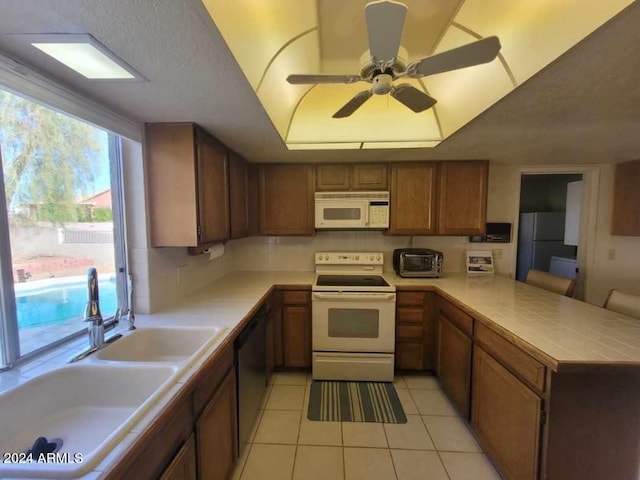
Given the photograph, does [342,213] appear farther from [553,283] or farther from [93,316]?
[93,316]

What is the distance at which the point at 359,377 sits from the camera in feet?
7.98

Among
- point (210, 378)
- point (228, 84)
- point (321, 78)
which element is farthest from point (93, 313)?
point (321, 78)

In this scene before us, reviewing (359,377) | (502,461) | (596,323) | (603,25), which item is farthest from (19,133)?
(596,323)

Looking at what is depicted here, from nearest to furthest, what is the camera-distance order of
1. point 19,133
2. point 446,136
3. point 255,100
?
1. point 19,133
2. point 255,100
3. point 446,136

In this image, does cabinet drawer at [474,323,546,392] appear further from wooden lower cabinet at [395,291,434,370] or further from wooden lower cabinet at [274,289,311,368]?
wooden lower cabinet at [274,289,311,368]

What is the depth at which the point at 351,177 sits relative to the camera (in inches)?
109

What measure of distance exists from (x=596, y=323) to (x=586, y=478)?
0.75m

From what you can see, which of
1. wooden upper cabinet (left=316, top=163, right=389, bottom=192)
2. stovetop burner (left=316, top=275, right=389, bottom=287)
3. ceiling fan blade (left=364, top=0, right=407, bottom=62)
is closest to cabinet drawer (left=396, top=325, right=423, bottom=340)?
stovetop burner (left=316, top=275, right=389, bottom=287)

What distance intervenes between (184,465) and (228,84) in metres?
1.54

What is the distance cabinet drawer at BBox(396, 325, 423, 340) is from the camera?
8.16ft

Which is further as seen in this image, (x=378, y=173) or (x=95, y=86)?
(x=378, y=173)

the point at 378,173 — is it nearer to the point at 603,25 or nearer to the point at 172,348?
the point at 603,25

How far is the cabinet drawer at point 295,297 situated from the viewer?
8.32ft

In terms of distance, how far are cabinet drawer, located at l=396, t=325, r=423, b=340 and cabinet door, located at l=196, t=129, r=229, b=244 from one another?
1.75m
